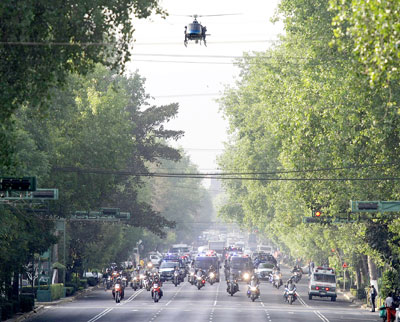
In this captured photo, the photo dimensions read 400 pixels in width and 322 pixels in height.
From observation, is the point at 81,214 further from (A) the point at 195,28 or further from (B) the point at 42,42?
(B) the point at 42,42

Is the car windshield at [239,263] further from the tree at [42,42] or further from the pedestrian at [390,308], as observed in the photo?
the tree at [42,42]

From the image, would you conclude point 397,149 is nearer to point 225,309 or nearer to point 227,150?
point 225,309

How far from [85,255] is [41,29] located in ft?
179

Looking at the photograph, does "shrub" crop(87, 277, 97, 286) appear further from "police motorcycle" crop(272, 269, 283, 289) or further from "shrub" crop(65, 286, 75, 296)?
"police motorcycle" crop(272, 269, 283, 289)

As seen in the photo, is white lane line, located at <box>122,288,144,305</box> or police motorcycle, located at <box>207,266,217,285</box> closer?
white lane line, located at <box>122,288,144,305</box>

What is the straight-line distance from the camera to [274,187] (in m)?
68.4

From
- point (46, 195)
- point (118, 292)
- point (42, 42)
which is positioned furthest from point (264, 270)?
point (42, 42)

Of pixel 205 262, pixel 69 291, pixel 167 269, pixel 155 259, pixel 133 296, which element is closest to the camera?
pixel 133 296

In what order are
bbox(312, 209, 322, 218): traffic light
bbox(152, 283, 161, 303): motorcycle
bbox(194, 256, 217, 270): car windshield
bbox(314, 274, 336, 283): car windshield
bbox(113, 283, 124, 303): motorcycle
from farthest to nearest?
bbox(194, 256, 217, 270): car windshield
bbox(314, 274, 336, 283): car windshield
bbox(113, 283, 124, 303): motorcycle
bbox(152, 283, 161, 303): motorcycle
bbox(312, 209, 322, 218): traffic light

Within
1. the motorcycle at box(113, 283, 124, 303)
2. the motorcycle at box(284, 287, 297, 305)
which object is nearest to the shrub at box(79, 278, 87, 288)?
the motorcycle at box(113, 283, 124, 303)

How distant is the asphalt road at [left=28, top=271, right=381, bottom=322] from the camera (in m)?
44.5

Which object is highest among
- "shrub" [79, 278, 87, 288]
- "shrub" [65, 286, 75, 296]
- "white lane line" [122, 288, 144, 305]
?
"shrub" [79, 278, 87, 288]

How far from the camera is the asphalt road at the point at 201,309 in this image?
146ft

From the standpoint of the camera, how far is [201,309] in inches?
1950
